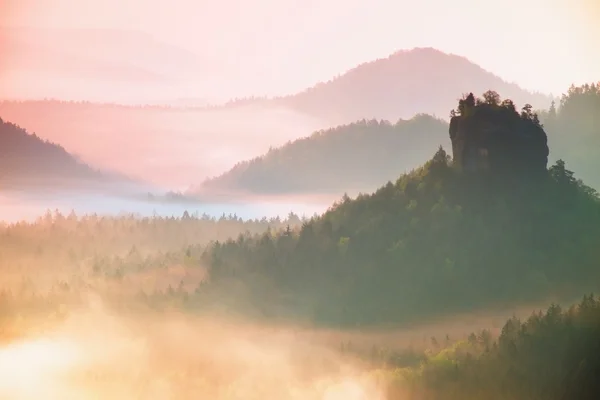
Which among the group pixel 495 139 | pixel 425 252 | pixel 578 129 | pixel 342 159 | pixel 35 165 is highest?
pixel 578 129

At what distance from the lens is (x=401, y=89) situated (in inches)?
146

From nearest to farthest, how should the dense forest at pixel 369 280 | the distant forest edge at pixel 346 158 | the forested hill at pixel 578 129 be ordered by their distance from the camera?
1. the dense forest at pixel 369 280
2. the distant forest edge at pixel 346 158
3. the forested hill at pixel 578 129

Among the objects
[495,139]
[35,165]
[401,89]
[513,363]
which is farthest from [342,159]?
[35,165]

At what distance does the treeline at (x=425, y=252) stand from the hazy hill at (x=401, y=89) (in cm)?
37

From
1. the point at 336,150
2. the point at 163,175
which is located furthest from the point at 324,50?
the point at 163,175

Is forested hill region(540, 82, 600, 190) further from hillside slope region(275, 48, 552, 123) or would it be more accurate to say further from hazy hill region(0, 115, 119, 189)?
hazy hill region(0, 115, 119, 189)

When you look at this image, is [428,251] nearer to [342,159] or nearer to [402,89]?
Result: [342,159]

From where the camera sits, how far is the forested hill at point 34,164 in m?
3.18

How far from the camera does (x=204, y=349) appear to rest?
10.2 feet

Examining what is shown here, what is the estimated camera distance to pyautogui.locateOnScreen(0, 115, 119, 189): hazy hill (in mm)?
3178

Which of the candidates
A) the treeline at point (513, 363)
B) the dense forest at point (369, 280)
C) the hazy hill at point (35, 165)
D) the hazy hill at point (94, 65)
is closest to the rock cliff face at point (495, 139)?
the dense forest at point (369, 280)

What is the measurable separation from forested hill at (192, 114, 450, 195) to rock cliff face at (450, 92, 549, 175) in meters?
0.11

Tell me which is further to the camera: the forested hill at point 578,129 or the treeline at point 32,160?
the forested hill at point 578,129

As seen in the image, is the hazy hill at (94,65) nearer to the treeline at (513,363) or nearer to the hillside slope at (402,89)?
the hillside slope at (402,89)
